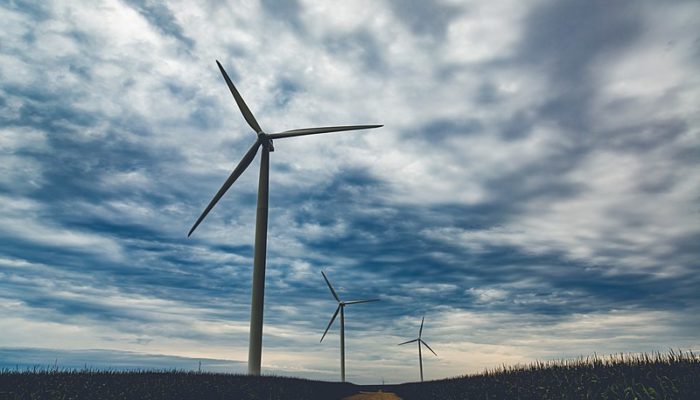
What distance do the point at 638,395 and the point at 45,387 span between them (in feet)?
92.4

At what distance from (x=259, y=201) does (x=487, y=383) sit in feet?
91.5

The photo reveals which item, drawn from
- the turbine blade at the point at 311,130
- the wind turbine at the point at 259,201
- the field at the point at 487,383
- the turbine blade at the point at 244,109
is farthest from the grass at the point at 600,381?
the turbine blade at the point at 244,109

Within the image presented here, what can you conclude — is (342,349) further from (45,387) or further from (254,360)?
(45,387)

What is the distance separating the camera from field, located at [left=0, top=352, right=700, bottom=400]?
20156 mm

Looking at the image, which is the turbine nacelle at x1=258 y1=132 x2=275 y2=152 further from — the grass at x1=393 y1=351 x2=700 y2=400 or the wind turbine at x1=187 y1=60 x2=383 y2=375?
the grass at x1=393 y1=351 x2=700 y2=400

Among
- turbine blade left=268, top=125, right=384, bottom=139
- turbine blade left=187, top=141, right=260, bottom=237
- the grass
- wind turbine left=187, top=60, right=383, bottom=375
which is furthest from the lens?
turbine blade left=268, top=125, right=384, bottom=139

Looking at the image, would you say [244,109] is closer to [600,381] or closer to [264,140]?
[264,140]

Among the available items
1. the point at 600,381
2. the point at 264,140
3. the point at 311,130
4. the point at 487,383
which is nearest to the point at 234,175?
the point at 264,140

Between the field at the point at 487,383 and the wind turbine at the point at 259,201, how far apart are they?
3882mm

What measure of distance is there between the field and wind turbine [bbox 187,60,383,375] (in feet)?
12.7

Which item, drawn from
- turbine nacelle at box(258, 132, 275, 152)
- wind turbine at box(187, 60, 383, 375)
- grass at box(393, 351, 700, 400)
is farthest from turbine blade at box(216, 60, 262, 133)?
grass at box(393, 351, 700, 400)

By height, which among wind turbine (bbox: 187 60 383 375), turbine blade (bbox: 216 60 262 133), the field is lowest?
the field

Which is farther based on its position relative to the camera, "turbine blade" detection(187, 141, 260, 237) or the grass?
"turbine blade" detection(187, 141, 260, 237)

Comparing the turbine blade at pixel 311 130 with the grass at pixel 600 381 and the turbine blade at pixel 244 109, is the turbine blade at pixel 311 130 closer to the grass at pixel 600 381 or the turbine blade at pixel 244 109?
the turbine blade at pixel 244 109
